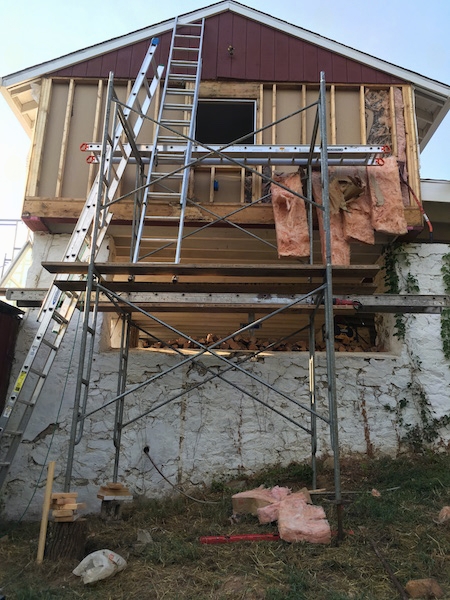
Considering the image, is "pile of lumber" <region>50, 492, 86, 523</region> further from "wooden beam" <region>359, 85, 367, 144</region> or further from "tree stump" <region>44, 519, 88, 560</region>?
"wooden beam" <region>359, 85, 367, 144</region>

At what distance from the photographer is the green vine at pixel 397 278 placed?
27.0 ft

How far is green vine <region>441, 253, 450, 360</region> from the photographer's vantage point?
8.05m

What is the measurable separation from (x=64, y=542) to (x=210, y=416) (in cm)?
307

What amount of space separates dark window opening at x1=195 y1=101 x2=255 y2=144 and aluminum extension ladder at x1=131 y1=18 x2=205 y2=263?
553 mm

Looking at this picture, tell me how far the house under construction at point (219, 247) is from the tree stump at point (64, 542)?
4.23 feet

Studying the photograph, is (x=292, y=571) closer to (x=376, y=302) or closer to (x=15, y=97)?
(x=376, y=302)

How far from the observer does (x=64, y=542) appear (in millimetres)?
4977

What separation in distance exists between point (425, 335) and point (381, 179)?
2.47m

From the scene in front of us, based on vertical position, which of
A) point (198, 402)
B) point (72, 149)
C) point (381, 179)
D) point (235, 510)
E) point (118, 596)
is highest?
point (72, 149)

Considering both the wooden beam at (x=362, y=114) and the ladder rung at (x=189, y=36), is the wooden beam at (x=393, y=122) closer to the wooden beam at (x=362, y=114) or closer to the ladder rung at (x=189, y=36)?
the wooden beam at (x=362, y=114)

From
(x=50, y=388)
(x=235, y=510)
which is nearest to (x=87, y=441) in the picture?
(x=50, y=388)

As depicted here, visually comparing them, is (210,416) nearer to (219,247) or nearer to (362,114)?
(219,247)

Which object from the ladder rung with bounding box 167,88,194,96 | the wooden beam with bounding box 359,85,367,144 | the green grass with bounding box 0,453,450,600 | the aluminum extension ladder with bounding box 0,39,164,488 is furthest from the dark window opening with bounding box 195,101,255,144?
the green grass with bounding box 0,453,450,600

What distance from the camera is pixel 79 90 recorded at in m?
9.24
